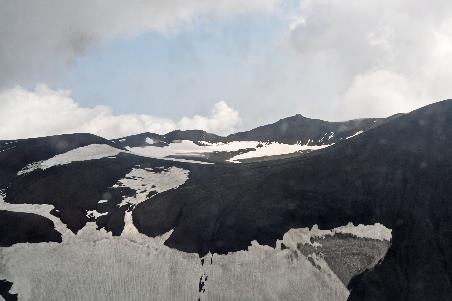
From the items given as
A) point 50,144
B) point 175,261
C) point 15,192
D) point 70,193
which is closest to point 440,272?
point 175,261

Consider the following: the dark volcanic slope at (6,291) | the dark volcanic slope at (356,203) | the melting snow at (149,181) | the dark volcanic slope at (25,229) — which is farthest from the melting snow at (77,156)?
the dark volcanic slope at (6,291)

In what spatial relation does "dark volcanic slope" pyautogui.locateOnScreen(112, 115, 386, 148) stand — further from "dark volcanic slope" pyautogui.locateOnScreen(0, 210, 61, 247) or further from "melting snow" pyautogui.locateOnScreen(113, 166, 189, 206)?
"dark volcanic slope" pyautogui.locateOnScreen(0, 210, 61, 247)

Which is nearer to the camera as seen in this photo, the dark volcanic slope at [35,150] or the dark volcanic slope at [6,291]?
the dark volcanic slope at [6,291]

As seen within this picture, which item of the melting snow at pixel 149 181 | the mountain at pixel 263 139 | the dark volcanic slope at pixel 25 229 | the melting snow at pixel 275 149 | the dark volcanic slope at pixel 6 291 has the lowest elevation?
the dark volcanic slope at pixel 6 291

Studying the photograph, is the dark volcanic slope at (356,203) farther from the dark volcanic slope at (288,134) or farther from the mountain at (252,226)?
the dark volcanic slope at (288,134)

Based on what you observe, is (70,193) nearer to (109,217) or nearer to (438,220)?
(109,217)
